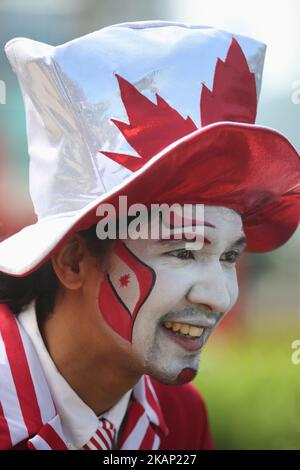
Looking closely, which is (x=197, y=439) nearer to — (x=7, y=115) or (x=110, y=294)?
(x=110, y=294)

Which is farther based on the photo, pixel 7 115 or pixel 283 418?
pixel 7 115

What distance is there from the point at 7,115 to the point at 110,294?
2521mm

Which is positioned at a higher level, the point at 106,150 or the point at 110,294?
the point at 106,150

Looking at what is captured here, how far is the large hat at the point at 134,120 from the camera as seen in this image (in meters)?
1.69

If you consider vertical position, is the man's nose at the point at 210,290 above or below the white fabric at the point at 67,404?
above

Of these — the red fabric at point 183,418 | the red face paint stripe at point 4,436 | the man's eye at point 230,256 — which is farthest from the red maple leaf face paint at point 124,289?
the red fabric at point 183,418

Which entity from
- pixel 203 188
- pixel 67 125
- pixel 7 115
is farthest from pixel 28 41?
pixel 7 115

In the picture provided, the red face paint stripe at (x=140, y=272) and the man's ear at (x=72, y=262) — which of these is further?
the man's ear at (x=72, y=262)

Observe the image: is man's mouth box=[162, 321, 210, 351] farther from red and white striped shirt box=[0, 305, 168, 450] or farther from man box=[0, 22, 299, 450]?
red and white striped shirt box=[0, 305, 168, 450]

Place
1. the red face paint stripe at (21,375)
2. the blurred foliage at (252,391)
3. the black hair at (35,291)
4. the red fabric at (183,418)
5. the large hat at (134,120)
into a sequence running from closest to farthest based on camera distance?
the large hat at (134,120), the red face paint stripe at (21,375), the black hair at (35,291), the red fabric at (183,418), the blurred foliage at (252,391)

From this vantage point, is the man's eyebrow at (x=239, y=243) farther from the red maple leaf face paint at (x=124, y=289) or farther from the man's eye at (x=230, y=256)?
the red maple leaf face paint at (x=124, y=289)
